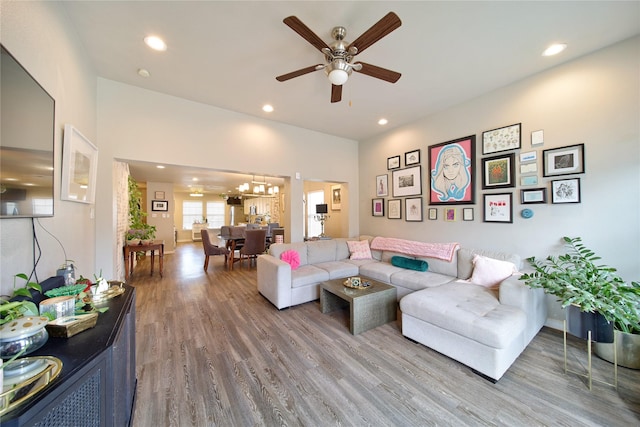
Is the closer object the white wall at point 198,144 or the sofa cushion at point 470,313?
the sofa cushion at point 470,313

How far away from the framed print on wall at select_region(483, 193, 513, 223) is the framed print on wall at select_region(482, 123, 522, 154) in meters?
0.61

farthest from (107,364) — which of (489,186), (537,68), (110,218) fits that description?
(537,68)

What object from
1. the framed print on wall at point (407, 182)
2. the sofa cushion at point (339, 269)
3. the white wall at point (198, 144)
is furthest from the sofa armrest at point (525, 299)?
the white wall at point (198, 144)

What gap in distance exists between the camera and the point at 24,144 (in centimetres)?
113

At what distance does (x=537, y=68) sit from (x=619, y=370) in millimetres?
3068

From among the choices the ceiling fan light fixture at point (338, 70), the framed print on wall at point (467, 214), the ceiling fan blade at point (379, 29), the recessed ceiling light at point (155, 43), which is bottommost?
the framed print on wall at point (467, 214)

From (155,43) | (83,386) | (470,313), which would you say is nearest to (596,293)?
(470,313)

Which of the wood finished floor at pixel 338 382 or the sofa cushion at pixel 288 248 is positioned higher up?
the sofa cushion at pixel 288 248

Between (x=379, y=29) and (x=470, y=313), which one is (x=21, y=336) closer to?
(x=379, y=29)

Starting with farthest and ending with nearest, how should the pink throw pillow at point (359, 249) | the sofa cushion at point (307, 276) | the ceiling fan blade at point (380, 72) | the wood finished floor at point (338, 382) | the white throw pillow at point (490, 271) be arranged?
the pink throw pillow at point (359, 249) → the sofa cushion at point (307, 276) → the white throw pillow at point (490, 271) → the ceiling fan blade at point (380, 72) → the wood finished floor at point (338, 382)

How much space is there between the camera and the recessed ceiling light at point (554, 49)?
2236mm

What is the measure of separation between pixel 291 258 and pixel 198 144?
2.24m

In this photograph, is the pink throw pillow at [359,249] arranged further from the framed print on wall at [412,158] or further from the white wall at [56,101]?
the white wall at [56,101]

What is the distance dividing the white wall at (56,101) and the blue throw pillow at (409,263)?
12.1 ft
